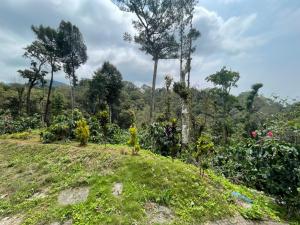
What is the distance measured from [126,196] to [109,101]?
23782 mm

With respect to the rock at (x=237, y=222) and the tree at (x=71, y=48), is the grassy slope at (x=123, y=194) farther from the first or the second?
the tree at (x=71, y=48)

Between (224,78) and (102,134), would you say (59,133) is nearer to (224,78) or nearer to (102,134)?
(102,134)

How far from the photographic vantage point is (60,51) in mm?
25891

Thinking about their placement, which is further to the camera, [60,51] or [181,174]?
[60,51]

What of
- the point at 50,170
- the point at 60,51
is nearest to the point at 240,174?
the point at 50,170

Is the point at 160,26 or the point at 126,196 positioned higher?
the point at 160,26

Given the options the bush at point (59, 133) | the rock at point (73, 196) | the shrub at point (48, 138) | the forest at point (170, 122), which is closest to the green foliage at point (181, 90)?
the forest at point (170, 122)

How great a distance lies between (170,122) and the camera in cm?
1112

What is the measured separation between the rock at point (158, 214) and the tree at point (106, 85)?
22.1 metres

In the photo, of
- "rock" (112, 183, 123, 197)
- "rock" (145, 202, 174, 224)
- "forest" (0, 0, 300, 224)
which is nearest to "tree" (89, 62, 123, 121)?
"forest" (0, 0, 300, 224)

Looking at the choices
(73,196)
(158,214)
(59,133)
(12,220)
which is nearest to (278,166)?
(158,214)

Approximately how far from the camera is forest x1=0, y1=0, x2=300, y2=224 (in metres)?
6.35

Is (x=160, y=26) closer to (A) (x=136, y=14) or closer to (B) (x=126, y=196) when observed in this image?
(A) (x=136, y=14)

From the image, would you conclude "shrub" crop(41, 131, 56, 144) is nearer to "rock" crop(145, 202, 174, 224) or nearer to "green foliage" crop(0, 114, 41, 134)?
"green foliage" crop(0, 114, 41, 134)
